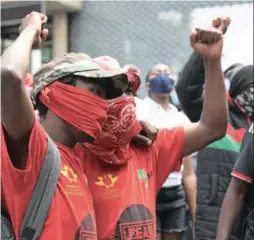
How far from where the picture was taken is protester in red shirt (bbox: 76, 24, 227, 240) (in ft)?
7.18

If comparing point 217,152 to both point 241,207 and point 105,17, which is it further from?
point 105,17

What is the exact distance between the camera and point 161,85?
4793mm

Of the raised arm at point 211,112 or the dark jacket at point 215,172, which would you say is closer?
the raised arm at point 211,112

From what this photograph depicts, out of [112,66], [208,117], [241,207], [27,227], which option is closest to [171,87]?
[241,207]

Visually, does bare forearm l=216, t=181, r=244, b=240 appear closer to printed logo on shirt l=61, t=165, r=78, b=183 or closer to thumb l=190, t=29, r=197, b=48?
thumb l=190, t=29, r=197, b=48

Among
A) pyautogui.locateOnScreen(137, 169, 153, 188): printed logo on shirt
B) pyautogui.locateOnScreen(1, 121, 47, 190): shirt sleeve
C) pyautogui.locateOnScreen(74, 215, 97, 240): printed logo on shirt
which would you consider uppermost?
pyautogui.locateOnScreen(1, 121, 47, 190): shirt sleeve

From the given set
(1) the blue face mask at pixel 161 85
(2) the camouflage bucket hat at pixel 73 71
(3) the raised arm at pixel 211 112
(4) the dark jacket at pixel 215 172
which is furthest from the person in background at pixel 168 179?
(2) the camouflage bucket hat at pixel 73 71

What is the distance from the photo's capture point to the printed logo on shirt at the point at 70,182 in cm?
189

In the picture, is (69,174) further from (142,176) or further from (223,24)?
(223,24)

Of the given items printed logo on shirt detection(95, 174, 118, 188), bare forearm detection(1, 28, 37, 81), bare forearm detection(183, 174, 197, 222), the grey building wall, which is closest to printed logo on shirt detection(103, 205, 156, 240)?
printed logo on shirt detection(95, 174, 118, 188)

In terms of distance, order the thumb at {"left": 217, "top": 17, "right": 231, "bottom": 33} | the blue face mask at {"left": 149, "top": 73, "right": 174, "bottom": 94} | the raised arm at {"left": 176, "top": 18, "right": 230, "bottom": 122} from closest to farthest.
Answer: the thumb at {"left": 217, "top": 17, "right": 231, "bottom": 33} < the raised arm at {"left": 176, "top": 18, "right": 230, "bottom": 122} < the blue face mask at {"left": 149, "top": 73, "right": 174, "bottom": 94}

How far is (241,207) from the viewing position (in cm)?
295

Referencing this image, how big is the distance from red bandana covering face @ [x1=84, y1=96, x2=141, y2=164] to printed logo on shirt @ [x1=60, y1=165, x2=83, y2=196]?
30 centimetres

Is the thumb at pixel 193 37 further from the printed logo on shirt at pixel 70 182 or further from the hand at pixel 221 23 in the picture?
the printed logo on shirt at pixel 70 182
